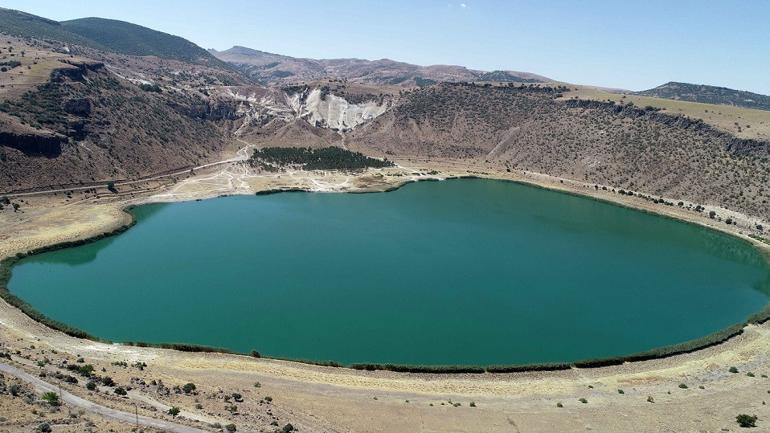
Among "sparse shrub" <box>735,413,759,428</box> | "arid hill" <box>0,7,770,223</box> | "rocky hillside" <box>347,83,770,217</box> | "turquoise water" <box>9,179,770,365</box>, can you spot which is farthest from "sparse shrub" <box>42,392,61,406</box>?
"rocky hillside" <box>347,83,770,217</box>

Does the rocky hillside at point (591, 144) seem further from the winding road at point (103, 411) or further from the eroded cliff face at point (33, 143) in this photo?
the winding road at point (103, 411)

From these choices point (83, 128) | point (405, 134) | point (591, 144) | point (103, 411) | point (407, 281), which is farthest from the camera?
point (405, 134)

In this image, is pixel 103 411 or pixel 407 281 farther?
pixel 407 281

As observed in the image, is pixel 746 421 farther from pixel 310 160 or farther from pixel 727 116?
pixel 727 116

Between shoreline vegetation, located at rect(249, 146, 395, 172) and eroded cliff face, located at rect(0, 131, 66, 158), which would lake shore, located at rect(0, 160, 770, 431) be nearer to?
eroded cliff face, located at rect(0, 131, 66, 158)

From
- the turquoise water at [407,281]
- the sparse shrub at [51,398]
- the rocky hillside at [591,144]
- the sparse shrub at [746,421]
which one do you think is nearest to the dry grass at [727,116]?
the rocky hillside at [591,144]

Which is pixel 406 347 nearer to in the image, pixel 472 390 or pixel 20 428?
pixel 472 390

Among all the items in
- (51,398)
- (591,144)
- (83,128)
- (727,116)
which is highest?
(727,116)

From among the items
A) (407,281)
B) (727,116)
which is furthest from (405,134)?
(407,281)
